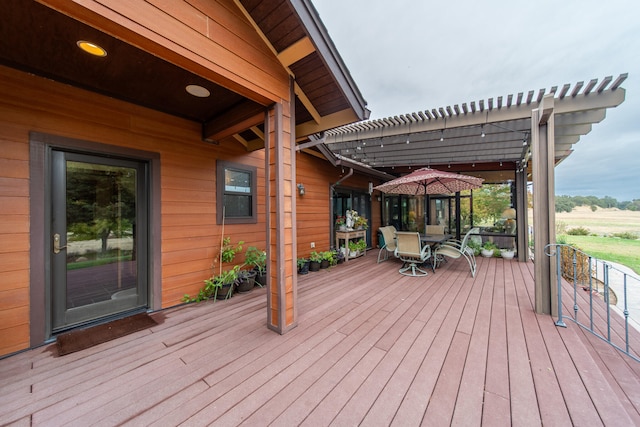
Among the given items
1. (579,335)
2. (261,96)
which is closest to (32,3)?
(261,96)

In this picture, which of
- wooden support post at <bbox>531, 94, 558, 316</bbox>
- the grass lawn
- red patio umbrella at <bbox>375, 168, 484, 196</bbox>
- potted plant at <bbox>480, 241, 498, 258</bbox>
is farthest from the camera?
the grass lawn

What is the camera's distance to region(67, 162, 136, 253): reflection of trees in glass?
240 centimetres

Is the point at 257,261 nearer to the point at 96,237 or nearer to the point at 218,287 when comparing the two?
the point at 218,287

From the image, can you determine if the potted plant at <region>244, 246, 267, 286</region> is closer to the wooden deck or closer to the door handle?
the wooden deck

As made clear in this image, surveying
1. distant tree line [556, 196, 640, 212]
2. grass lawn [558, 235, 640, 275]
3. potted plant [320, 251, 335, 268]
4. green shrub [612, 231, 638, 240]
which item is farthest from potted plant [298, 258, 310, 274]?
green shrub [612, 231, 638, 240]

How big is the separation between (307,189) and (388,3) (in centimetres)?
572

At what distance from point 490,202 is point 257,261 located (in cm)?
702

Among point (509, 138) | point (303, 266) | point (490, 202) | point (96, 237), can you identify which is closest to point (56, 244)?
point (96, 237)

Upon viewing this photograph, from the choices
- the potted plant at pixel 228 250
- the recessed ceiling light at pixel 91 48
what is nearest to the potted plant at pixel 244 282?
the potted plant at pixel 228 250

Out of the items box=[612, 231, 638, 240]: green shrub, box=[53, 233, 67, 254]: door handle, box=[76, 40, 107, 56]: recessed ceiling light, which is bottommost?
box=[612, 231, 638, 240]: green shrub

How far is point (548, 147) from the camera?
2688 mm

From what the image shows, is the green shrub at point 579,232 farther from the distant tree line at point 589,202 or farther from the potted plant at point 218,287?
the potted plant at point 218,287

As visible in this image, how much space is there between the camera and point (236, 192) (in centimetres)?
375

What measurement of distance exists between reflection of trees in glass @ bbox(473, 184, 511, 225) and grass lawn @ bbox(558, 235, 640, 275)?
204 inches
